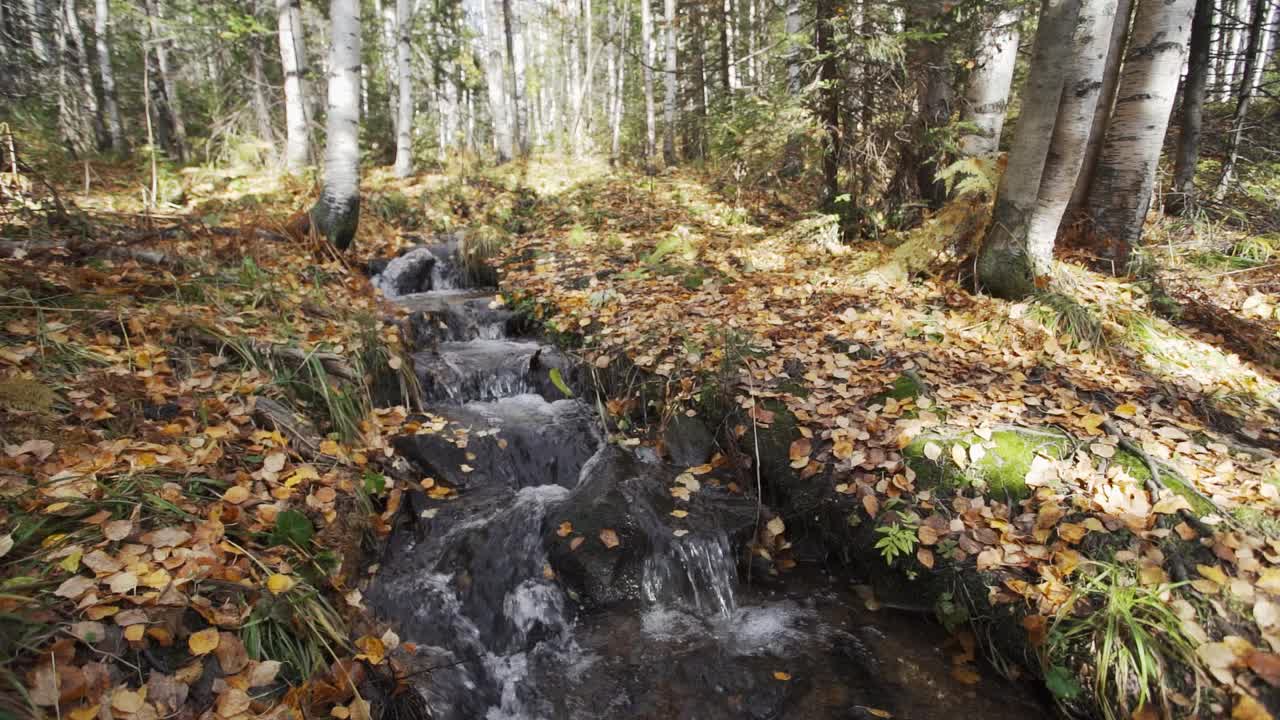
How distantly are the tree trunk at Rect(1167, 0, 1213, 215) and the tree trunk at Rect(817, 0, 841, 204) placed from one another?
4.16 meters

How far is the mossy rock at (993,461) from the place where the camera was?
3.34 meters

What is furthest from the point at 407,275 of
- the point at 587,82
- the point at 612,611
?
the point at 587,82

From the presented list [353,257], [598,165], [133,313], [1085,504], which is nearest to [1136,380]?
[1085,504]

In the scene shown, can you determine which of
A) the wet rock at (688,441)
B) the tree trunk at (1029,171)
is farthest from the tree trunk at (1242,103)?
the wet rock at (688,441)

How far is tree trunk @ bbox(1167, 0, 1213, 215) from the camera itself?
6.79 meters

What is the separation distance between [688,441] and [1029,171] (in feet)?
12.2

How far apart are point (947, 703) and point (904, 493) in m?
1.14

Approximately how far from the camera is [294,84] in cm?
1105

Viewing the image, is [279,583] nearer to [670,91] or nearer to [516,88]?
[670,91]

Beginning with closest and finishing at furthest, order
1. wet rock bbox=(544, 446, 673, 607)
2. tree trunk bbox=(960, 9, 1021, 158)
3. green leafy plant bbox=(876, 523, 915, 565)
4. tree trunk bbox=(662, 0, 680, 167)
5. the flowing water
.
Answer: the flowing water < green leafy plant bbox=(876, 523, 915, 565) < wet rock bbox=(544, 446, 673, 607) < tree trunk bbox=(960, 9, 1021, 158) < tree trunk bbox=(662, 0, 680, 167)

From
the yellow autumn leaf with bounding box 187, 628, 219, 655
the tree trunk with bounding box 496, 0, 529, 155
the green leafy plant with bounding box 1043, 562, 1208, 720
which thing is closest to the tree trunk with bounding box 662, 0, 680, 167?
the tree trunk with bounding box 496, 0, 529, 155

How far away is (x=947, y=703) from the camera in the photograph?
9.64ft

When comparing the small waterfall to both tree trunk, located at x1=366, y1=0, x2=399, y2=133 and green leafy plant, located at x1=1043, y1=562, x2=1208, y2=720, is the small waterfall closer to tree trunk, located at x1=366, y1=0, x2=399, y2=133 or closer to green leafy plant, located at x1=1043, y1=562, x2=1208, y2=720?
green leafy plant, located at x1=1043, y1=562, x2=1208, y2=720

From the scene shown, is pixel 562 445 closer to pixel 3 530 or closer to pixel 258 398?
pixel 258 398
